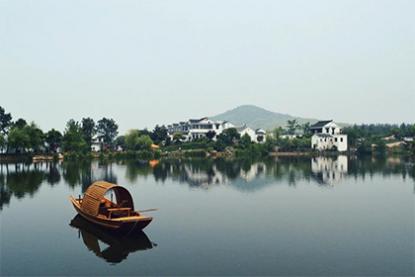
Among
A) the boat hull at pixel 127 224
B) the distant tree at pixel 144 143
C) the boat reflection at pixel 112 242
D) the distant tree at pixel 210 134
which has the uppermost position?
the distant tree at pixel 210 134

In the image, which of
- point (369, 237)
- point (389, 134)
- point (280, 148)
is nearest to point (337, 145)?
point (280, 148)

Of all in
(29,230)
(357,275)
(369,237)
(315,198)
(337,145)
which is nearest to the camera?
(357,275)

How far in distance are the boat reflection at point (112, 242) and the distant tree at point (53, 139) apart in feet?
224

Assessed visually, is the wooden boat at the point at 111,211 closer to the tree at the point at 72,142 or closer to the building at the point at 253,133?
the tree at the point at 72,142

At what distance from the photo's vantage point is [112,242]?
868 inches

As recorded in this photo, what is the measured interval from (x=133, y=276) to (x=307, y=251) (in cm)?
849

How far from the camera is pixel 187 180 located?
49.4m

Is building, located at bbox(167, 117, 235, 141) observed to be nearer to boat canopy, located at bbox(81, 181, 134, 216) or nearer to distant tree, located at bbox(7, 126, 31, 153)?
distant tree, located at bbox(7, 126, 31, 153)

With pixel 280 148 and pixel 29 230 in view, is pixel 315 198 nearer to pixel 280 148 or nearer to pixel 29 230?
pixel 29 230

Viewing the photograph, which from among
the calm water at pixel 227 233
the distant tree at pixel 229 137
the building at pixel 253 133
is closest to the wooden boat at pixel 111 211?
the calm water at pixel 227 233

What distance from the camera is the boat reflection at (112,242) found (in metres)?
A: 19.9

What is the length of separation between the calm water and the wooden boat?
775 mm

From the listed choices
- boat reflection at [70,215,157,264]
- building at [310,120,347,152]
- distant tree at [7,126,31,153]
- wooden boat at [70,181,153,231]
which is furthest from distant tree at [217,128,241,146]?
boat reflection at [70,215,157,264]

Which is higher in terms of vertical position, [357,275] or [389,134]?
[389,134]
